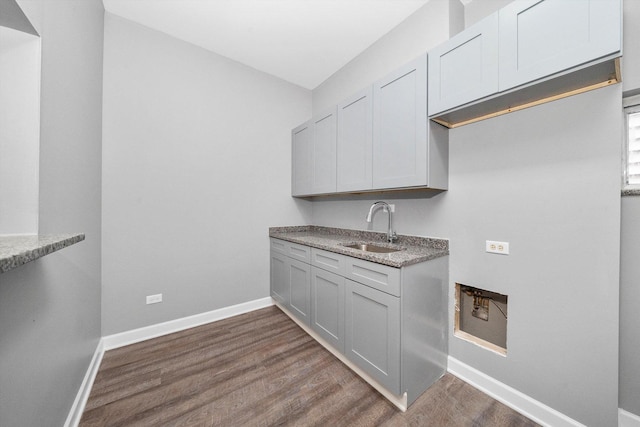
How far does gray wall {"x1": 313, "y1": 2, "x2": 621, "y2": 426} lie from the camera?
119cm

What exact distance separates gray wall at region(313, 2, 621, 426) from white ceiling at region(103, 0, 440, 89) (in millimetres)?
924

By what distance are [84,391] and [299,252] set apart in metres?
1.73

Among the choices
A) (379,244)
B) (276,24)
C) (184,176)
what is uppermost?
(276,24)

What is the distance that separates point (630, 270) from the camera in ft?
3.91

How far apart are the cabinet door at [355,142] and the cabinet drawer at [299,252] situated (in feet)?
2.26

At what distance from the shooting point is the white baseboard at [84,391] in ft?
4.23

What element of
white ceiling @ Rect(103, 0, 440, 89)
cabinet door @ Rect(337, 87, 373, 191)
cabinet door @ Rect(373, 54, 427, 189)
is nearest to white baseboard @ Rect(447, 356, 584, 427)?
cabinet door @ Rect(373, 54, 427, 189)

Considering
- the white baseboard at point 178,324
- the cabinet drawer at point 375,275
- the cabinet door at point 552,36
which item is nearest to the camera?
the cabinet door at point 552,36

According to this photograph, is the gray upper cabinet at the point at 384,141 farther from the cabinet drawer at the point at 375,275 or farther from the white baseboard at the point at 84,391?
the white baseboard at the point at 84,391

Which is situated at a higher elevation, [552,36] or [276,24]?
[276,24]

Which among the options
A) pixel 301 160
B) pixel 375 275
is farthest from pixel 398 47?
pixel 375 275

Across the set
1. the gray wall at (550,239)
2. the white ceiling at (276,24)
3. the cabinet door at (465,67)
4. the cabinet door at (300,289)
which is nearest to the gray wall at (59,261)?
the white ceiling at (276,24)

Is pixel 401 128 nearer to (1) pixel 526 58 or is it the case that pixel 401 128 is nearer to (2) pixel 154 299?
(1) pixel 526 58

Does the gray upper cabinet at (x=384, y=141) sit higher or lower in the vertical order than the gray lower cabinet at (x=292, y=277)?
higher
